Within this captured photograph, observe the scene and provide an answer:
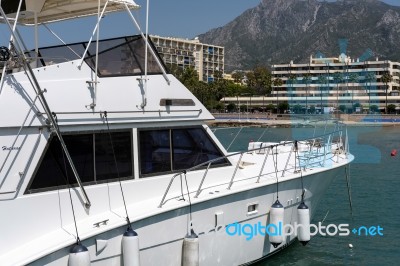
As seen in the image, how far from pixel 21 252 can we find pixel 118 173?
67.9 inches

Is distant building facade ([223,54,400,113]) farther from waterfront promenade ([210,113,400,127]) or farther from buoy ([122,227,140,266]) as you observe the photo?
buoy ([122,227,140,266])

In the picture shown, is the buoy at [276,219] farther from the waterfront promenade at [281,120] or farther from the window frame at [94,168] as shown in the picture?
the waterfront promenade at [281,120]

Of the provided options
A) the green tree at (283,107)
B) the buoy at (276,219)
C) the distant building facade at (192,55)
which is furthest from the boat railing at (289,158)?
the distant building facade at (192,55)

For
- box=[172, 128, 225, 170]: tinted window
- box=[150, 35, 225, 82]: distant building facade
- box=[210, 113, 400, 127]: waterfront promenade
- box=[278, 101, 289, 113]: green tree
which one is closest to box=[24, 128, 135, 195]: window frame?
box=[172, 128, 225, 170]: tinted window

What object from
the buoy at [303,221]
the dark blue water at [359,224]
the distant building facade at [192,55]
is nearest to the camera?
the buoy at [303,221]

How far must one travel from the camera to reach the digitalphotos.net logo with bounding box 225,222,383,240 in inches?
327

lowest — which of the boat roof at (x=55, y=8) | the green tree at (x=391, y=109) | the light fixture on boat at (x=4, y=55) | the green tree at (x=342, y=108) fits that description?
the green tree at (x=391, y=109)

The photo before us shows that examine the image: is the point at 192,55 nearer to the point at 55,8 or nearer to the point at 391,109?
the point at 391,109

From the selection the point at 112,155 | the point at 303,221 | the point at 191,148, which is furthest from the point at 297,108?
the point at 112,155

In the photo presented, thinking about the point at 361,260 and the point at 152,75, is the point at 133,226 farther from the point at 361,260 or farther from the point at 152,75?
the point at 361,260

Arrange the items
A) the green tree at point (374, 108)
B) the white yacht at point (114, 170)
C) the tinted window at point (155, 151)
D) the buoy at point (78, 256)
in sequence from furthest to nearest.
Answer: the green tree at point (374, 108) → the tinted window at point (155, 151) → the white yacht at point (114, 170) → the buoy at point (78, 256)

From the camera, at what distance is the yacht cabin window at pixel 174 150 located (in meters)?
7.57

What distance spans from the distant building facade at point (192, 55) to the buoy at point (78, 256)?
121m

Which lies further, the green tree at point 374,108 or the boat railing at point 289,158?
the green tree at point 374,108
